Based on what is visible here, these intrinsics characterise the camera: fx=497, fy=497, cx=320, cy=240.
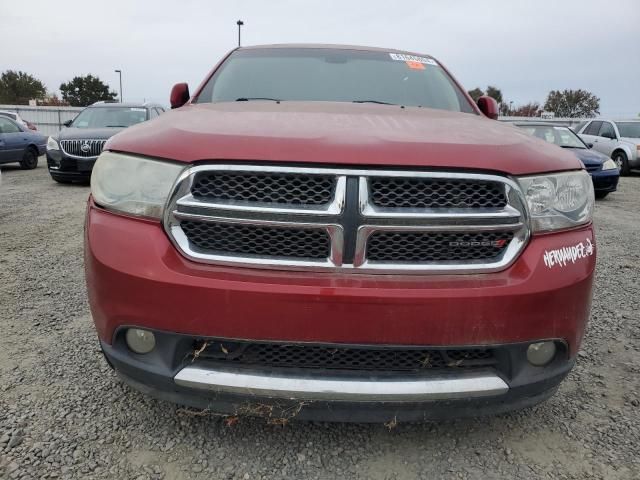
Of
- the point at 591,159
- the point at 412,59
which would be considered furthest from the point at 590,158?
the point at 412,59

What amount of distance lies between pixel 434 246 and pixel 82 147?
29.2 ft

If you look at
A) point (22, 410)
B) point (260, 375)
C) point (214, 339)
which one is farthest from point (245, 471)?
point (22, 410)

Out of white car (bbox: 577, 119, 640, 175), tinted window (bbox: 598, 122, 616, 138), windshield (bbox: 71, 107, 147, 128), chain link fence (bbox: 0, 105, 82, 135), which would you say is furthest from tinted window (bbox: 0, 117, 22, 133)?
tinted window (bbox: 598, 122, 616, 138)

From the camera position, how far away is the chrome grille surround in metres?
1.63

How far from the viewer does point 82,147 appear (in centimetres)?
906

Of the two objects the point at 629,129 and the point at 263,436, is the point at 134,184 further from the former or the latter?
the point at 629,129


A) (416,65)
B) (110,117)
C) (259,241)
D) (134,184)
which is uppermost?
(416,65)

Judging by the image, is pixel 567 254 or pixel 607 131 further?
pixel 607 131

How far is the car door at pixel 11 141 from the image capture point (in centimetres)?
1195

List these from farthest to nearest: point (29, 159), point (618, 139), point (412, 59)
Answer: point (618, 139), point (29, 159), point (412, 59)

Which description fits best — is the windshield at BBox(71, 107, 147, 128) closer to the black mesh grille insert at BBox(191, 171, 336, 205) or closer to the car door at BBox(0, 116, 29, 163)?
the car door at BBox(0, 116, 29, 163)

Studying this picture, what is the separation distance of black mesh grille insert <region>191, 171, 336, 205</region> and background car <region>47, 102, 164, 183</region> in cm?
811

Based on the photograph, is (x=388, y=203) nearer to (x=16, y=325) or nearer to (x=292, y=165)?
(x=292, y=165)

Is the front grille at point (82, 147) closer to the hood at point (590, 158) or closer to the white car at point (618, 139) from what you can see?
the hood at point (590, 158)
